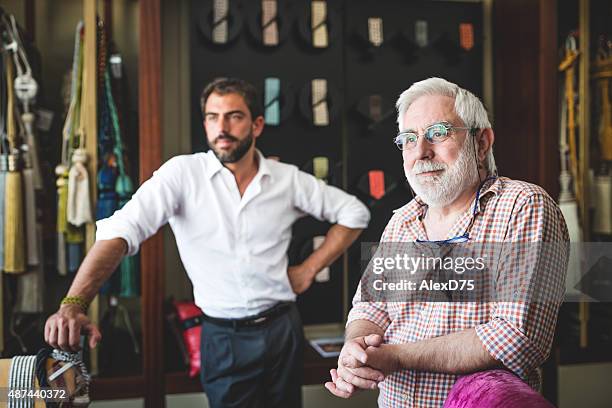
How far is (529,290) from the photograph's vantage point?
4.45 feet

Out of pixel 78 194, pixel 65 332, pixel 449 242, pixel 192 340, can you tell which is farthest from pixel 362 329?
pixel 78 194

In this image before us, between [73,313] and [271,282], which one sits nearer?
[73,313]

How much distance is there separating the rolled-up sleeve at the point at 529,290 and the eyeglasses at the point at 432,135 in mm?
237

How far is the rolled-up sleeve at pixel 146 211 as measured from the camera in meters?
2.12

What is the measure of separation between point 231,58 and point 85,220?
1.15m

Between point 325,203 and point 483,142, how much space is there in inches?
45.6

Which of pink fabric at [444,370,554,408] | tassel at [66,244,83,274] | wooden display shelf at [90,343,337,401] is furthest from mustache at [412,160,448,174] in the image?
tassel at [66,244,83,274]

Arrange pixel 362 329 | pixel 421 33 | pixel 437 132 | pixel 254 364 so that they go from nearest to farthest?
1. pixel 437 132
2. pixel 362 329
3. pixel 254 364
4. pixel 421 33

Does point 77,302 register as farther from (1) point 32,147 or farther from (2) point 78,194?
(1) point 32,147

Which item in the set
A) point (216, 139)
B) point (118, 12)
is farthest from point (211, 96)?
point (118, 12)

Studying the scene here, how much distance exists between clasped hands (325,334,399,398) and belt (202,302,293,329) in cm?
102

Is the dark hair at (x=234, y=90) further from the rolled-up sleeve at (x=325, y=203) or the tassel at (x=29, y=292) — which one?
the tassel at (x=29, y=292)

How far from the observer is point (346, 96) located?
3553 mm

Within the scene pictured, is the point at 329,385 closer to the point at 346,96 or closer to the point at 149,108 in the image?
the point at 149,108
